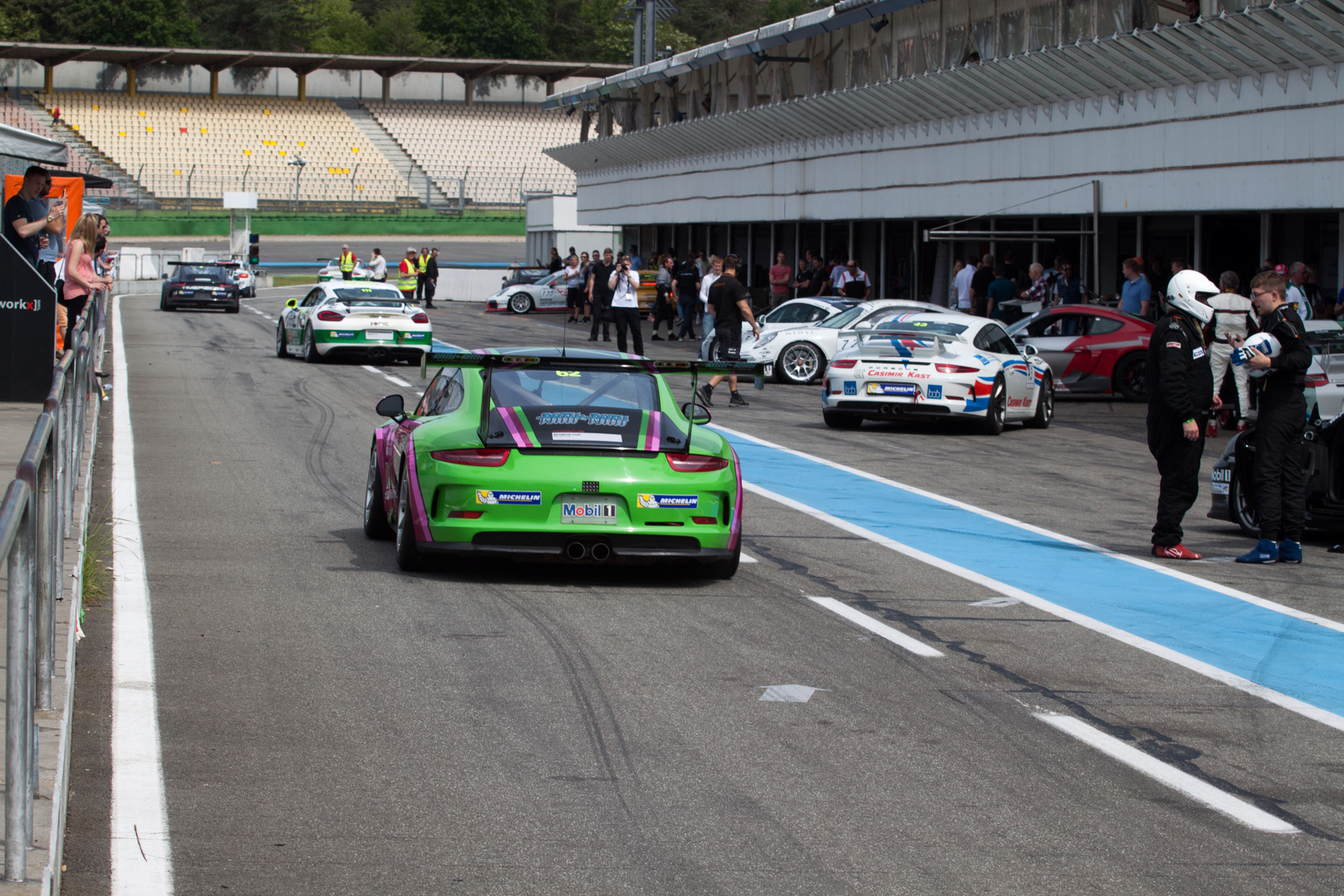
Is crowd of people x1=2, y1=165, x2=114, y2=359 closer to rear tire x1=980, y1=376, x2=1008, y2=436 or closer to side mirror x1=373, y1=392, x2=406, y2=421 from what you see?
side mirror x1=373, y1=392, x2=406, y2=421

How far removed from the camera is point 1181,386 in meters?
10.1

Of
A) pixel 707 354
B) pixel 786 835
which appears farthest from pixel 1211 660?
pixel 707 354

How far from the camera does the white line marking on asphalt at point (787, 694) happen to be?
6609mm

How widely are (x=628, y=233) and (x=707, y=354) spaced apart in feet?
117

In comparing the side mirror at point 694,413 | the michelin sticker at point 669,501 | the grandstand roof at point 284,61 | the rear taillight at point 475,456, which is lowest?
the michelin sticker at point 669,501

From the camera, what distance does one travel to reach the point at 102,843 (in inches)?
186

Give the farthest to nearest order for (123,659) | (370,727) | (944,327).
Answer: (944,327)
(123,659)
(370,727)

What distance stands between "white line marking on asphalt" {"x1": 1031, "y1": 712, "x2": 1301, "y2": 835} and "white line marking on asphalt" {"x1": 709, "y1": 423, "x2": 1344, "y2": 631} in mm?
2813

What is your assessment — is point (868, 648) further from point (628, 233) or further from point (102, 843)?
point (628, 233)

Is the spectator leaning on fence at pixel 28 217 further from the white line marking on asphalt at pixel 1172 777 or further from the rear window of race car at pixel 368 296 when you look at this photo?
the white line marking on asphalt at pixel 1172 777

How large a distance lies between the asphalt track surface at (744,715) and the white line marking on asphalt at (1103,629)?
0.03 metres

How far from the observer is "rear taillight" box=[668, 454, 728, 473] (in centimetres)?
891

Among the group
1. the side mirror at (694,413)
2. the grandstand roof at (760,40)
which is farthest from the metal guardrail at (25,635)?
the grandstand roof at (760,40)

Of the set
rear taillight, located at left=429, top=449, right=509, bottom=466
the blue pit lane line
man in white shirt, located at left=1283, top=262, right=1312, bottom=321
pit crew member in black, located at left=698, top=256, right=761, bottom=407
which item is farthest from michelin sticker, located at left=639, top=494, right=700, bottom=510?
man in white shirt, located at left=1283, top=262, right=1312, bottom=321
